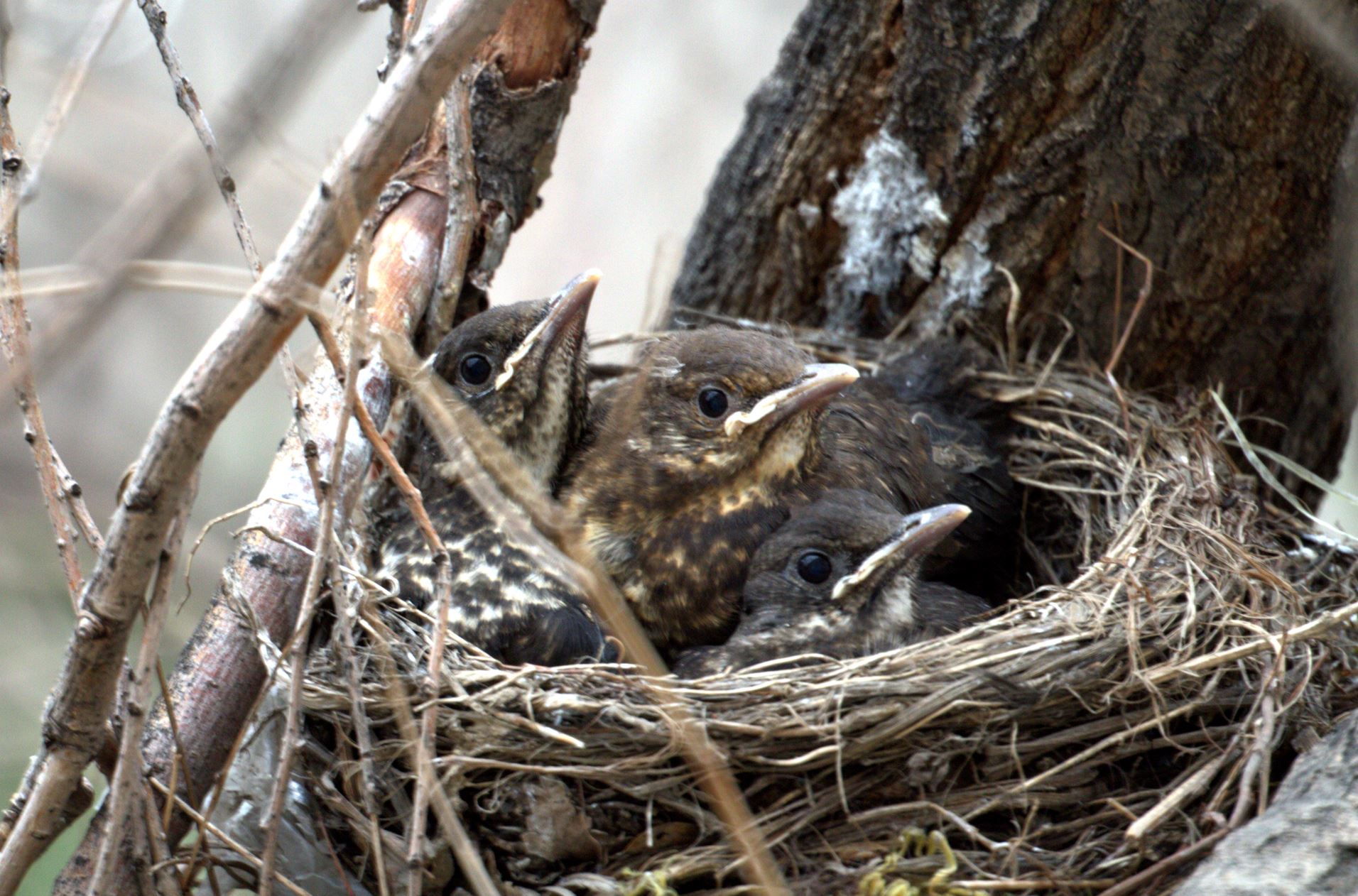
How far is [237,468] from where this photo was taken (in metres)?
5.57

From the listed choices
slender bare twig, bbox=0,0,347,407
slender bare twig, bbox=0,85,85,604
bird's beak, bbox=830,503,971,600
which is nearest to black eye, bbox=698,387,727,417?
bird's beak, bbox=830,503,971,600

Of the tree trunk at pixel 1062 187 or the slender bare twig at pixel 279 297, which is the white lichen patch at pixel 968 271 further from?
the slender bare twig at pixel 279 297

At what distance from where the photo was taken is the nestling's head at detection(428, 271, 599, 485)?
8.54 ft

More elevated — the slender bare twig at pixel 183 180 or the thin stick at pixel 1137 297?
the slender bare twig at pixel 183 180

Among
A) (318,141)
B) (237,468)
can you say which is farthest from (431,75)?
(237,468)

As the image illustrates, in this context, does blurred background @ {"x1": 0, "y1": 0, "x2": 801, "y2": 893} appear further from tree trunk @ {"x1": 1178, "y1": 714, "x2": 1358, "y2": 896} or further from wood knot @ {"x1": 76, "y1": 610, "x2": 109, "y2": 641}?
tree trunk @ {"x1": 1178, "y1": 714, "x2": 1358, "y2": 896}

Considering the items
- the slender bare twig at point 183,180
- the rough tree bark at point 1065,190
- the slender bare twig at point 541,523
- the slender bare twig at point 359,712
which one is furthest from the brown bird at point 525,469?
the slender bare twig at point 183,180

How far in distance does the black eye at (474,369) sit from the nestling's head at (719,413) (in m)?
0.29

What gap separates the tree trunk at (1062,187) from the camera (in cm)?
258

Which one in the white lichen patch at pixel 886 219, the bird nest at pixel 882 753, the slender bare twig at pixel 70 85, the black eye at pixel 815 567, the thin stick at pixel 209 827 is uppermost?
the slender bare twig at pixel 70 85

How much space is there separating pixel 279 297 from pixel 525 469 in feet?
4.33

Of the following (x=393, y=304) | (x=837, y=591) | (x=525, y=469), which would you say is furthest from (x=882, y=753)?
(x=393, y=304)

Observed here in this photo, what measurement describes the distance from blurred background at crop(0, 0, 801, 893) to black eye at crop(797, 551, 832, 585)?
2.28ft

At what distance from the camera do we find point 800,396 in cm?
247
